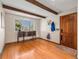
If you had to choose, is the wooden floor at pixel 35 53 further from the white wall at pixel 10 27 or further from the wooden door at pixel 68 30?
the white wall at pixel 10 27

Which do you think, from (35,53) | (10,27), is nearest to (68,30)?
(35,53)

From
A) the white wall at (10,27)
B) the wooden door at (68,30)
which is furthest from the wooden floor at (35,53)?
the white wall at (10,27)

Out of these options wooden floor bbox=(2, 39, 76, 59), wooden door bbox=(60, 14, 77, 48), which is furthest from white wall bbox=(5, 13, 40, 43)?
wooden door bbox=(60, 14, 77, 48)

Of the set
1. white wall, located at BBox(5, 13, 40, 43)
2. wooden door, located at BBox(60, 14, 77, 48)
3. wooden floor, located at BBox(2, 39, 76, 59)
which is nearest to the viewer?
wooden floor, located at BBox(2, 39, 76, 59)

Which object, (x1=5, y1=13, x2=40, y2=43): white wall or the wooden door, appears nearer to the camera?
the wooden door

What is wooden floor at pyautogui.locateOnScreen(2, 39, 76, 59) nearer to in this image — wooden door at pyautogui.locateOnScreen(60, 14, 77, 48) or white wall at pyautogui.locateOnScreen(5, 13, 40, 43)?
wooden door at pyautogui.locateOnScreen(60, 14, 77, 48)

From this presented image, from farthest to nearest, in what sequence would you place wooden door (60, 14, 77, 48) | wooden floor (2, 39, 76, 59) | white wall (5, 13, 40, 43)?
white wall (5, 13, 40, 43) < wooden door (60, 14, 77, 48) < wooden floor (2, 39, 76, 59)

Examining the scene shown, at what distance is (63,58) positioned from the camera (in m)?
2.27

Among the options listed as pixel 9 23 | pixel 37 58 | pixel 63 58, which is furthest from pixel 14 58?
pixel 9 23

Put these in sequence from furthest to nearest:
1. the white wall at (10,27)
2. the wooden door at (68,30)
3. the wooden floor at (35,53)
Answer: the white wall at (10,27)
the wooden door at (68,30)
the wooden floor at (35,53)

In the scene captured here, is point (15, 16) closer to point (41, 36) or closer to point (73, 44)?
point (41, 36)

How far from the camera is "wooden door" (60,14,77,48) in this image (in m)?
3.45

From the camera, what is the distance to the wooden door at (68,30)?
345 cm

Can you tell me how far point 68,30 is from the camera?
372 centimetres
